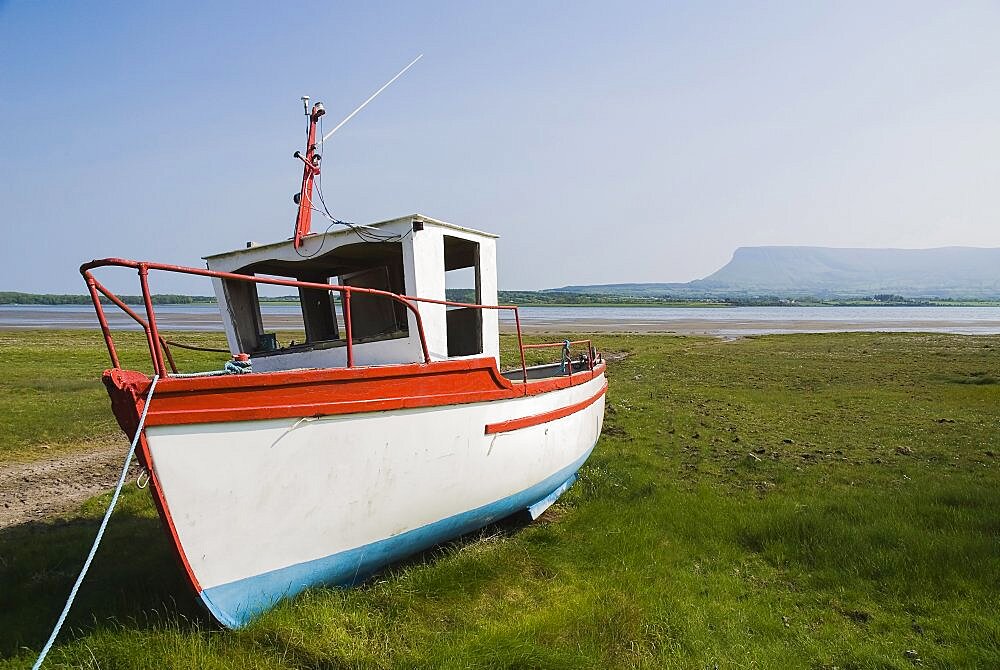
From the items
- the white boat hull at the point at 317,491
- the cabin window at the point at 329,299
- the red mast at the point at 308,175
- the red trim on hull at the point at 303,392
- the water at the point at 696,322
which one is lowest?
the water at the point at 696,322

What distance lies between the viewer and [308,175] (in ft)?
22.0

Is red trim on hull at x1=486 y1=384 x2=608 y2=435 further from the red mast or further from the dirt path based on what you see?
the dirt path

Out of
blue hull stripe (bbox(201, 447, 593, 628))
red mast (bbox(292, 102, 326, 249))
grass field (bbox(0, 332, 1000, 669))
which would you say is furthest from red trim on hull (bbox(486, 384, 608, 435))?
red mast (bbox(292, 102, 326, 249))

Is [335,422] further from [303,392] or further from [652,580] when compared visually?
[652,580]

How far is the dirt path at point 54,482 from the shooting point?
25.2 feet

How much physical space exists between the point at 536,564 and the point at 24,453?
9.26 meters

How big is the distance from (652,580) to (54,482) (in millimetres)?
8438

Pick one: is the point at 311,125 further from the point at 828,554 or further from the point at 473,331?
the point at 828,554

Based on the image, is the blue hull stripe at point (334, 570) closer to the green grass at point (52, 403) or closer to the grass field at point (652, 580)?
the grass field at point (652, 580)

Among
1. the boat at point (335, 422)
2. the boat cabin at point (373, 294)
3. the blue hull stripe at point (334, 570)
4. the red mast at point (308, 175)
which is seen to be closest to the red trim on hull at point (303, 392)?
the boat at point (335, 422)

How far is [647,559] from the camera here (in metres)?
6.02

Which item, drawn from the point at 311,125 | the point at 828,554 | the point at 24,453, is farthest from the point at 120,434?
the point at 828,554

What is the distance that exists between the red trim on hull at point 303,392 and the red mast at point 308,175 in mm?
A: 2250

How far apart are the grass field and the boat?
1.45 ft
